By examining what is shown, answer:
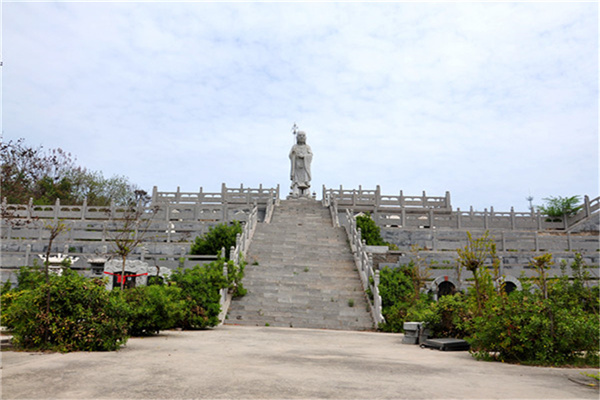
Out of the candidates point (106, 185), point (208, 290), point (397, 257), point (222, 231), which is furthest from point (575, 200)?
point (106, 185)

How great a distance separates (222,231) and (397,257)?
702 centimetres

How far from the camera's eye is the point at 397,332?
13023 millimetres

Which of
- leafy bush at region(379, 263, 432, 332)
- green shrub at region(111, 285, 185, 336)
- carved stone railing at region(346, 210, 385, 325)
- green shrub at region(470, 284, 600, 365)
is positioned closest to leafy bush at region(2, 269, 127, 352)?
green shrub at region(111, 285, 185, 336)

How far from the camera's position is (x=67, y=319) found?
267 inches

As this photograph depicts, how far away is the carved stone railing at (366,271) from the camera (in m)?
13.8

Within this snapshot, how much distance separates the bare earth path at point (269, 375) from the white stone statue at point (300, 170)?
23977mm

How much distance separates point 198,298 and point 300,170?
20.7 meters

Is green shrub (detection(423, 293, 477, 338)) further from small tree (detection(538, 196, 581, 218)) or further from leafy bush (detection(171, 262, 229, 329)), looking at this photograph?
small tree (detection(538, 196, 581, 218))

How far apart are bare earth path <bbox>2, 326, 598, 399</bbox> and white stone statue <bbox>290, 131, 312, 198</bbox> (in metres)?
24.0

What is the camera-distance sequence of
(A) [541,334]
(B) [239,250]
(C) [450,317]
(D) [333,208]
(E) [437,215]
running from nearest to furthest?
(A) [541,334]
(C) [450,317]
(B) [239,250]
(D) [333,208]
(E) [437,215]

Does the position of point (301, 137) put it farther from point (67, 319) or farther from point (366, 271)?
point (67, 319)

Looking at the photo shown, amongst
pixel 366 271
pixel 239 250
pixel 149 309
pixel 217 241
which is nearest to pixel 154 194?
pixel 217 241

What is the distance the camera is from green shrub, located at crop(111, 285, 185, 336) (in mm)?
9195

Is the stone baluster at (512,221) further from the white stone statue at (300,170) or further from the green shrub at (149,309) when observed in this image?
the green shrub at (149,309)
